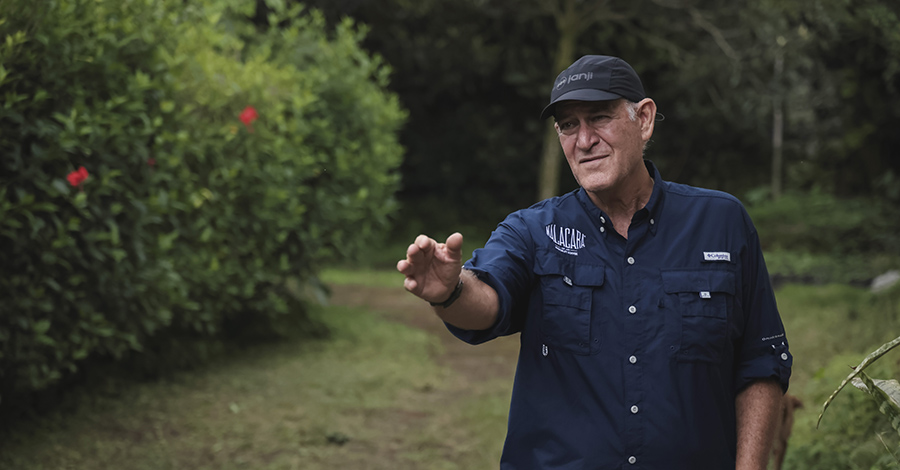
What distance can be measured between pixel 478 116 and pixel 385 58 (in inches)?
103

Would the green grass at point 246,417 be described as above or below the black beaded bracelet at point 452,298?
below

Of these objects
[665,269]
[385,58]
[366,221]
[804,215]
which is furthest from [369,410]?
[385,58]

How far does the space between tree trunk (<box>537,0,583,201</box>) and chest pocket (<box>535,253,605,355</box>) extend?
1333 centimetres

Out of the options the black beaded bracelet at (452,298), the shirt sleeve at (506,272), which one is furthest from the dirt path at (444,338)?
the black beaded bracelet at (452,298)

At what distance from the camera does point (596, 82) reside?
2.53m

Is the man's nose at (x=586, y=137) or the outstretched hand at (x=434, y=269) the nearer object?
the outstretched hand at (x=434, y=269)

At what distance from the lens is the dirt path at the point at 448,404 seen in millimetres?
6078

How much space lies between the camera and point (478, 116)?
20.3 m

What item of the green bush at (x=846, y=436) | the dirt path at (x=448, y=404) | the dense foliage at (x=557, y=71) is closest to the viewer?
the green bush at (x=846, y=436)

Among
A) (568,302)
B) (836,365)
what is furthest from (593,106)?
(836,365)

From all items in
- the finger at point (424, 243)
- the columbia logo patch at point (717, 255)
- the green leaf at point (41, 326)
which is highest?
the columbia logo patch at point (717, 255)

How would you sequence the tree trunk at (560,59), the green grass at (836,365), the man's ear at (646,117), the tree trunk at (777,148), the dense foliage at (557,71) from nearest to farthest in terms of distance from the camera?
the man's ear at (646,117) < the green grass at (836,365) < the tree trunk at (560,59) < the dense foliage at (557,71) < the tree trunk at (777,148)

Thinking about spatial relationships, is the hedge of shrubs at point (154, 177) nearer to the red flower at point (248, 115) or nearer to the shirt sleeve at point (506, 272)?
the red flower at point (248, 115)

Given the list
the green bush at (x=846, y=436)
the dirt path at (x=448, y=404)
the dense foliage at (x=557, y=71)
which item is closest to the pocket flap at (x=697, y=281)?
the green bush at (x=846, y=436)
